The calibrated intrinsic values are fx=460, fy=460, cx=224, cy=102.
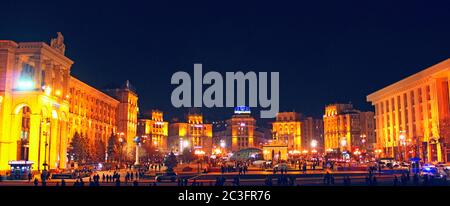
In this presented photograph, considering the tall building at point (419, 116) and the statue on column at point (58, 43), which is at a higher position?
the statue on column at point (58, 43)

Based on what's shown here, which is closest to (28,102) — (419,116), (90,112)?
(90,112)

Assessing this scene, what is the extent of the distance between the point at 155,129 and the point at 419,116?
113995mm

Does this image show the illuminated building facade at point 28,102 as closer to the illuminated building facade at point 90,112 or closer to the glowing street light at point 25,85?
the glowing street light at point 25,85

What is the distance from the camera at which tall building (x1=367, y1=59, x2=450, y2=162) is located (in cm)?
8238

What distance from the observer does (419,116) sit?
307ft

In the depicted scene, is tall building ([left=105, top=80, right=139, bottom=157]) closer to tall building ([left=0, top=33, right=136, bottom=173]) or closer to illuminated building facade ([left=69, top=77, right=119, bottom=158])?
illuminated building facade ([left=69, top=77, right=119, bottom=158])

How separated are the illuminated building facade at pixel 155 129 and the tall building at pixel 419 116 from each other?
91.7 metres

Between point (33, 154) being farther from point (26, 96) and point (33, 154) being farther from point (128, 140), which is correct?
point (128, 140)

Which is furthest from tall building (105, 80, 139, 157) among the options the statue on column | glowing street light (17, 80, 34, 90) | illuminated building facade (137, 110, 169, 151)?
glowing street light (17, 80, 34, 90)

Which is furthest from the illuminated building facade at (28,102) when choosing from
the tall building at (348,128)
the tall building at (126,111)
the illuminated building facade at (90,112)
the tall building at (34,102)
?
the tall building at (348,128)

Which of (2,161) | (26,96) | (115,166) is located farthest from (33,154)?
(115,166)

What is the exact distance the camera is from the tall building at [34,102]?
65562 millimetres

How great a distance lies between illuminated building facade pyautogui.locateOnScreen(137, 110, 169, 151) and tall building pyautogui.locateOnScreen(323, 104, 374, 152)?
65694 mm
